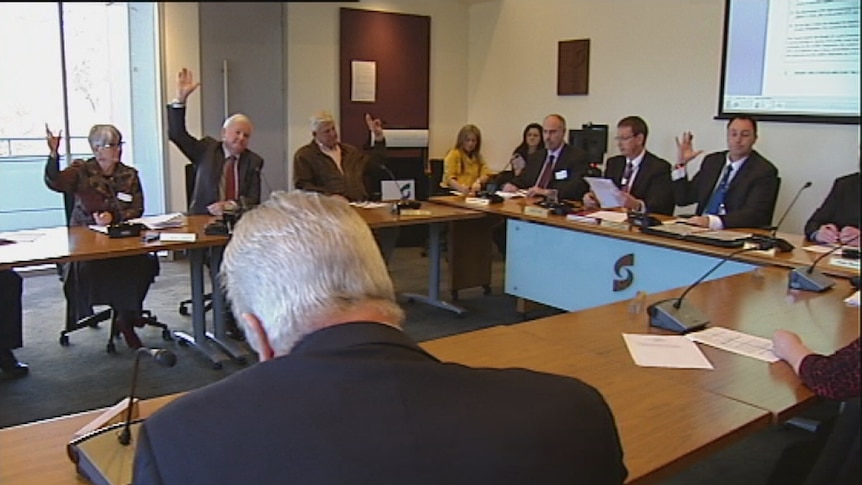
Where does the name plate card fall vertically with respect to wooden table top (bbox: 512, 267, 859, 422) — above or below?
above

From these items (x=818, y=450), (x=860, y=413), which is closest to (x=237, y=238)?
(x=860, y=413)

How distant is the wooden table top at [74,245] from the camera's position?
3.19 m

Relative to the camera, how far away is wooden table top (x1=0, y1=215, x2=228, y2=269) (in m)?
3.19

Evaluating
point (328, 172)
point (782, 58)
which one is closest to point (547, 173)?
point (328, 172)

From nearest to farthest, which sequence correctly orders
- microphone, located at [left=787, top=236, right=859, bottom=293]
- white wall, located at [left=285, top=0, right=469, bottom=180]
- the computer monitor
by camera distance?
microphone, located at [left=787, top=236, right=859, bottom=293]
the computer monitor
white wall, located at [left=285, top=0, right=469, bottom=180]

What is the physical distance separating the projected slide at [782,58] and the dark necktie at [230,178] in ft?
10.9

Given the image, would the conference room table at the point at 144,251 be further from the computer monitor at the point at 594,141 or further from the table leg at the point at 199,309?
the computer monitor at the point at 594,141

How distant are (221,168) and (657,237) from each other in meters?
2.35

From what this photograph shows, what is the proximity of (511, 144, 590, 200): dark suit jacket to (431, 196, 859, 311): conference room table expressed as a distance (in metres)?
0.34

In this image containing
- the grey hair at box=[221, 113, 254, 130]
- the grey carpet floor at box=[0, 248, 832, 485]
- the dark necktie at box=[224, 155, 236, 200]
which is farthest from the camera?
the dark necktie at box=[224, 155, 236, 200]

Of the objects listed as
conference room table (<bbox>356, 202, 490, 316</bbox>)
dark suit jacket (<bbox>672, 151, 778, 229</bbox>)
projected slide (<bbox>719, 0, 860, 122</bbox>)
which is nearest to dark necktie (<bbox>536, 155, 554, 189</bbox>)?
conference room table (<bbox>356, 202, 490, 316</bbox>)

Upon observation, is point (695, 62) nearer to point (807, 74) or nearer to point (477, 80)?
point (807, 74)

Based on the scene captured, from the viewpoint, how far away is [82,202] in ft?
13.2

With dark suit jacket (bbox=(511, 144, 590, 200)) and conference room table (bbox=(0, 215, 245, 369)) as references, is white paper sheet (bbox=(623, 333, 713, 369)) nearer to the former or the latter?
conference room table (bbox=(0, 215, 245, 369))
